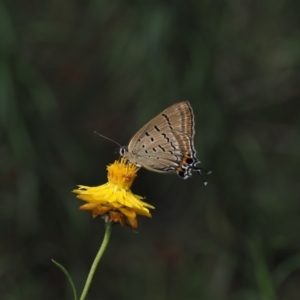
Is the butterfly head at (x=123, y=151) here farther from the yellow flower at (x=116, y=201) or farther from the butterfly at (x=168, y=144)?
the yellow flower at (x=116, y=201)

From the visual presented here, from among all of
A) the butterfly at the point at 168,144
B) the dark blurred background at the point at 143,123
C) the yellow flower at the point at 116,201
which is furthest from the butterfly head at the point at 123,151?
the dark blurred background at the point at 143,123

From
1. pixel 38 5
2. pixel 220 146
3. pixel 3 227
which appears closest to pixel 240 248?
pixel 220 146

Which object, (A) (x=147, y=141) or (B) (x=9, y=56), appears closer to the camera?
(A) (x=147, y=141)

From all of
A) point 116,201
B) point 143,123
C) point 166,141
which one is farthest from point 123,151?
point 143,123

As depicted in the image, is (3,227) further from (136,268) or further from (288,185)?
(288,185)

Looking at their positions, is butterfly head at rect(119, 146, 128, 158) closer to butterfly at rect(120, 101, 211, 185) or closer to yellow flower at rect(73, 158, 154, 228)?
butterfly at rect(120, 101, 211, 185)

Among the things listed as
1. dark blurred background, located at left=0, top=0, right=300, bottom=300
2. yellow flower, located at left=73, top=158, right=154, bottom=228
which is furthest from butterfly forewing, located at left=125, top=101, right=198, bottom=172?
dark blurred background, located at left=0, top=0, right=300, bottom=300
